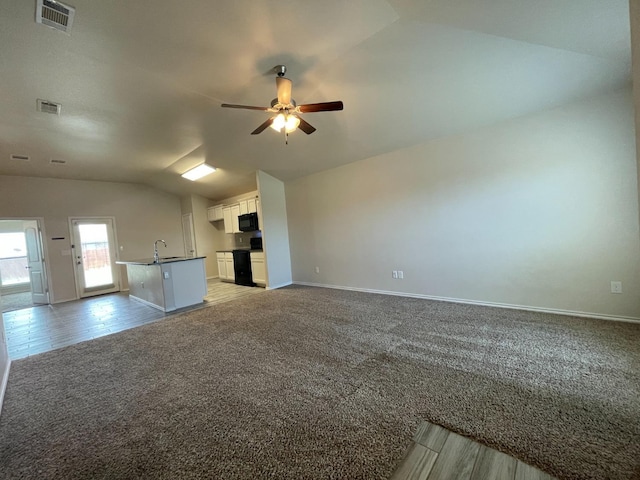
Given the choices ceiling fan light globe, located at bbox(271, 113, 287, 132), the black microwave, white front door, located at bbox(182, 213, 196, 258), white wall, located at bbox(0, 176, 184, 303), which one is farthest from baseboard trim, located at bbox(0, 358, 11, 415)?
white front door, located at bbox(182, 213, 196, 258)

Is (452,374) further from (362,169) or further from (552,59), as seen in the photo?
(362,169)

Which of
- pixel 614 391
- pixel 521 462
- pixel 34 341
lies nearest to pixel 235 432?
pixel 521 462

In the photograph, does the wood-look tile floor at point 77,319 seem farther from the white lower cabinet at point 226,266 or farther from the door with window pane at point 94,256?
the white lower cabinet at point 226,266

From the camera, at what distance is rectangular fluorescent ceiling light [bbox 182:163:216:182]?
19.2 ft

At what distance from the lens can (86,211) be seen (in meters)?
6.52

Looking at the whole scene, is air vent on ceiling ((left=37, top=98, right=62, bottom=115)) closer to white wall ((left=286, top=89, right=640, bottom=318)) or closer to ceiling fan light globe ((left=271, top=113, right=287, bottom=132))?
ceiling fan light globe ((left=271, top=113, right=287, bottom=132))

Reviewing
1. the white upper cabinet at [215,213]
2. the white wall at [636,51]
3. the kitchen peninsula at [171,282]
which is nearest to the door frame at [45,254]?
the kitchen peninsula at [171,282]

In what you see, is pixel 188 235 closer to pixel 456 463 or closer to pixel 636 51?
pixel 456 463

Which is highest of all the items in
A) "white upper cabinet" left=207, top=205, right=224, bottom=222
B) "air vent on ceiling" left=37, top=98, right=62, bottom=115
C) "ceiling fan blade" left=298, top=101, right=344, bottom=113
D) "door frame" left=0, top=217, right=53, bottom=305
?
"air vent on ceiling" left=37, top=98, right=62, bottom=115

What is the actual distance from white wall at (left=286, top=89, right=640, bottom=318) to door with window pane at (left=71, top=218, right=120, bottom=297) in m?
6.24

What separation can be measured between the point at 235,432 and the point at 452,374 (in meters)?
1.78

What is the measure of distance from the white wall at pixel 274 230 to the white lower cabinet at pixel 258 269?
26 centimetres

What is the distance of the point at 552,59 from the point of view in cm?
261

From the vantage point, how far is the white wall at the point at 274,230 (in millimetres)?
6070
